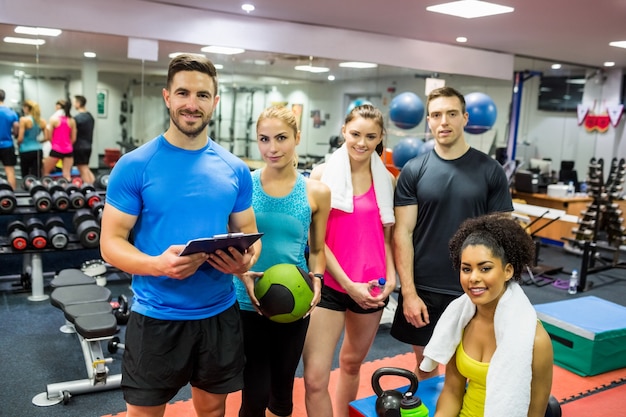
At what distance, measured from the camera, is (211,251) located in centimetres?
156

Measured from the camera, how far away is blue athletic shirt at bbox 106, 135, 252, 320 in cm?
158

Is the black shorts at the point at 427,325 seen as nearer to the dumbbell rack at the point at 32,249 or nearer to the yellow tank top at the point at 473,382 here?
the yellow tank top at the point at 473,382

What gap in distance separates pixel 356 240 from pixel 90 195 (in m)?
3.59

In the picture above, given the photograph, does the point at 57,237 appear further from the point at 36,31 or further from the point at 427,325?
the point at 427,325

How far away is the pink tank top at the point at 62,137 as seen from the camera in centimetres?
527

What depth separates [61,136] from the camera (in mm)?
5293

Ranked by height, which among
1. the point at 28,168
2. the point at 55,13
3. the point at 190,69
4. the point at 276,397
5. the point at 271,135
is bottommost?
the point at 276,397

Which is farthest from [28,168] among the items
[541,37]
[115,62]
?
[541,37]

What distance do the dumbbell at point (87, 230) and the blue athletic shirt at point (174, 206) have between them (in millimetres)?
3183

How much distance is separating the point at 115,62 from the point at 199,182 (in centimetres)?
444

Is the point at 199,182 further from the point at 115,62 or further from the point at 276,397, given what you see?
the point at 115,62

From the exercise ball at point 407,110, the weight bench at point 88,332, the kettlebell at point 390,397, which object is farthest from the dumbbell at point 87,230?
the kettlebell at point 390,397

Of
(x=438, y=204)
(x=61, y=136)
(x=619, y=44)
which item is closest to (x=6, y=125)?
(x=61, y=136)

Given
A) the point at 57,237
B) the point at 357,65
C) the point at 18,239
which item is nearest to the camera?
the point at 18,239
